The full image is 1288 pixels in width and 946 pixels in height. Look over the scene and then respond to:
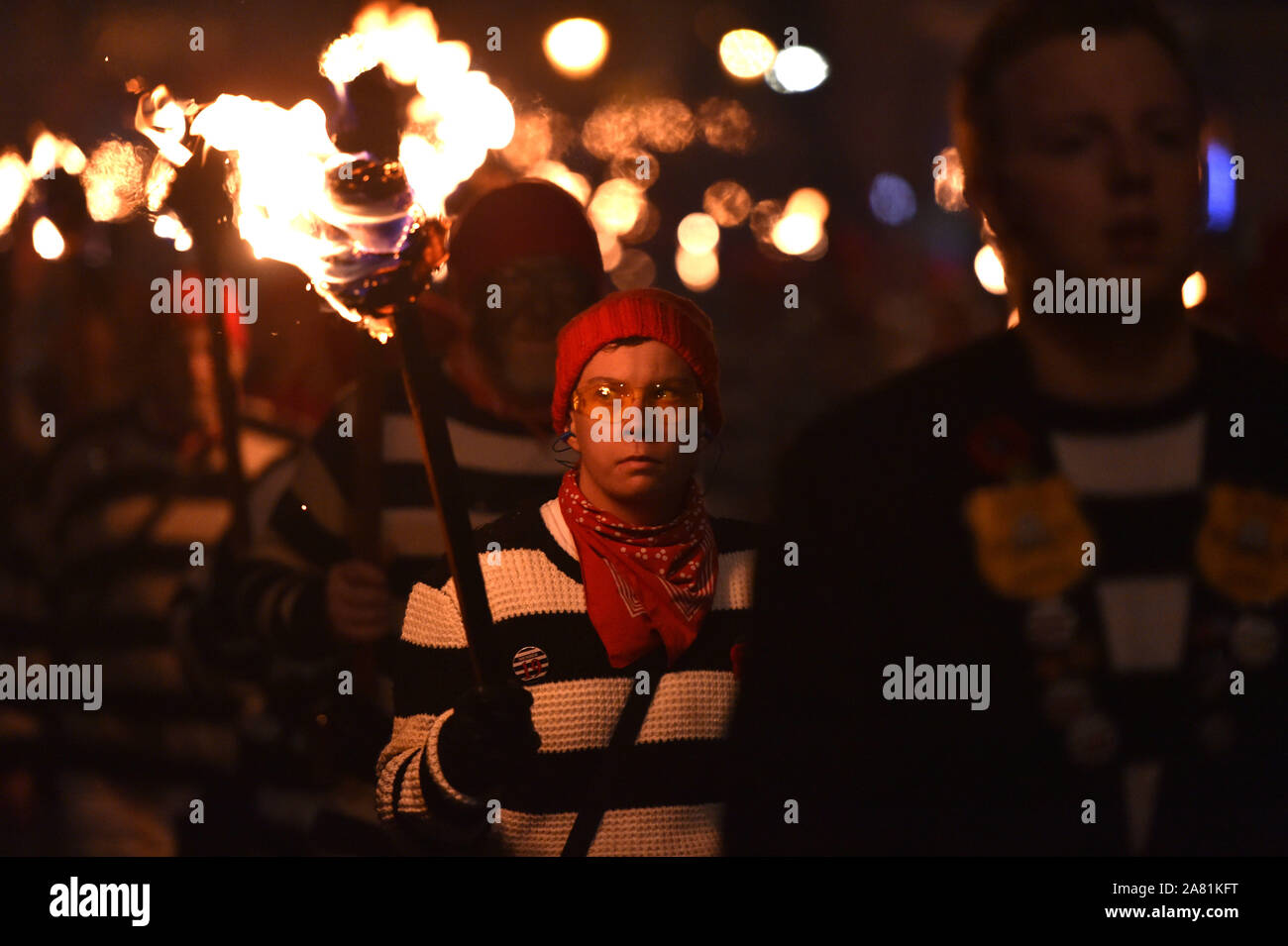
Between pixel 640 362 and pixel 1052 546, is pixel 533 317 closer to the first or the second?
pixel 640 362

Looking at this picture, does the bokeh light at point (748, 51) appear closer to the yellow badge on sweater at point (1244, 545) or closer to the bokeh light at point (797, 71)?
the bokeh light at point (797, 71)

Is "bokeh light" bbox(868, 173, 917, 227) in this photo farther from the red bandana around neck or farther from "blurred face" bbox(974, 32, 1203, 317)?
the red bandana around neck

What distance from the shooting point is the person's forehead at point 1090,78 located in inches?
117

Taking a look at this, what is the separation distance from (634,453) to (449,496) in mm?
355

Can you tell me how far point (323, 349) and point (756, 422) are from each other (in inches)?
278

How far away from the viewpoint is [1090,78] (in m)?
2.97

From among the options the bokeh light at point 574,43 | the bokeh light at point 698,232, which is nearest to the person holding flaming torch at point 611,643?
the bokeh light at point 574,43

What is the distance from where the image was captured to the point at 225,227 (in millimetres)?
3514

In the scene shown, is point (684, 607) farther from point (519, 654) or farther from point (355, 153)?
point (355, 153)

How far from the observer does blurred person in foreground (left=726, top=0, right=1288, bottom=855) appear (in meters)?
Answer: 2.87

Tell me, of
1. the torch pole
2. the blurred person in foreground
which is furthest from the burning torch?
the blurred person in foreground

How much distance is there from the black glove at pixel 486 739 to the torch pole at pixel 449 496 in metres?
0.05

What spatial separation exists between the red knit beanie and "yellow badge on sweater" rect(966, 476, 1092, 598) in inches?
22.9
